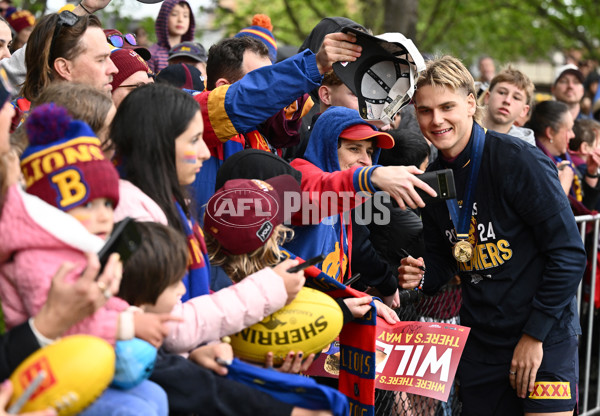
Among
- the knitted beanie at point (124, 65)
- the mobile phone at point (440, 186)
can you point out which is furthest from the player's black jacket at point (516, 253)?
the knitted beanie at point (124, 65)

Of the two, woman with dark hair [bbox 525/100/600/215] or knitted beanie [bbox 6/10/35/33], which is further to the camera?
knitted beanie [bbox 6/10/35/33]

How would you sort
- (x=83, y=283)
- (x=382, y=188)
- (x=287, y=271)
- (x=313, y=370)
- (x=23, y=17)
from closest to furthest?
(x=83, y=283), (x=287, y=271), (x=382, y=188), (x=313, y=370), (x=23, y=17)

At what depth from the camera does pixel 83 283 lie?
2205 mm

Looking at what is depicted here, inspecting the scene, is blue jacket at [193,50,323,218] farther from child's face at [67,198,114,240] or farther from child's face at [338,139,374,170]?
child's face at [67,198,114,240]

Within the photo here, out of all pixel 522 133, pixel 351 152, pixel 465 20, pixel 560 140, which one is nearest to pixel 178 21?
pixel 522 133

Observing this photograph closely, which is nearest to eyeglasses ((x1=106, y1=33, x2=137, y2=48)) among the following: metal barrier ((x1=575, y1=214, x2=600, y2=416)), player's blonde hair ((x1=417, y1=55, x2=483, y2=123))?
player's blonde hair ((x1=417, y1=55, x2=483, y2=123))

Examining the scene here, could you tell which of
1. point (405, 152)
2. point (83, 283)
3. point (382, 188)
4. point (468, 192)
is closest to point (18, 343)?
point (83, 283)

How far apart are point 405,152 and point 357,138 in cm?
140

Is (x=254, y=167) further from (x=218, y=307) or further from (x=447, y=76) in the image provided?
(x=447, y=76)

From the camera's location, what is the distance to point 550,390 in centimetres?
395

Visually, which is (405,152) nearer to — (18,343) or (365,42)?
(365,42)

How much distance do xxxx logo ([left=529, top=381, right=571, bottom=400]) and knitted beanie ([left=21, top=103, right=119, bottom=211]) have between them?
2.54 meters

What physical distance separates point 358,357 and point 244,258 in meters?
0.74

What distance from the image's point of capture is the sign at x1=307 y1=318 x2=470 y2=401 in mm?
3777
